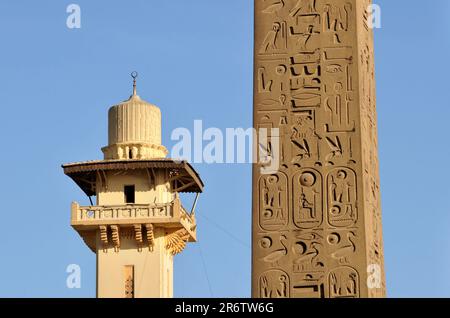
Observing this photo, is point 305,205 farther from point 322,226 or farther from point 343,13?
point 343,13

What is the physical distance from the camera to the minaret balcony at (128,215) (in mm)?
48969

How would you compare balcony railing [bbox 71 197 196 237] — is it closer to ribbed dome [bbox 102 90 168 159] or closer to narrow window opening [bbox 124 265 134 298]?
narrow window opening [bbox 124 265 134 298]

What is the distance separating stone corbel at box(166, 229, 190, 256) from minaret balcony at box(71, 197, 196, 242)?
505mm

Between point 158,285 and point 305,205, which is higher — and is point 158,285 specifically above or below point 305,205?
above

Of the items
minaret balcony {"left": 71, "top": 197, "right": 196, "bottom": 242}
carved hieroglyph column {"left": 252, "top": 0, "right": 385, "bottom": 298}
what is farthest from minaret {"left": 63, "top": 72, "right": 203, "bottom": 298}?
carved hieroglyph column {"left": 252, "top": 0, "right": 385, "bottom": 298}

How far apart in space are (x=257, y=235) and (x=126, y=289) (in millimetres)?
31996

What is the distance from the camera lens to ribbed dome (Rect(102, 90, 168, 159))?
1981 inches

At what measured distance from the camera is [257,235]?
16797mm

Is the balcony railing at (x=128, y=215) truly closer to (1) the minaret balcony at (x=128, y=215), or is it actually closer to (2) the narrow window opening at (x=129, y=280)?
(1) the minaret balcony at (x=128, y=215)

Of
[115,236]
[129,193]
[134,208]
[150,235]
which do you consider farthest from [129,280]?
[129,193]
